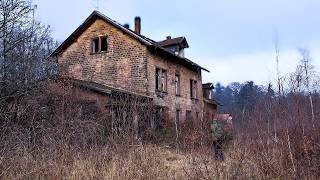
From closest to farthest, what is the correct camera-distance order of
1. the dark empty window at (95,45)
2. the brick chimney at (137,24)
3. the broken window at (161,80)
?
the broken window at (161,80) < the dark empty window at (95,45) < the brick chimney at (137,24)

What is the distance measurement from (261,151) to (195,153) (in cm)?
120

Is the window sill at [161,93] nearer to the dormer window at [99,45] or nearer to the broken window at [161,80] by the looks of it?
the broken window at [161,80]

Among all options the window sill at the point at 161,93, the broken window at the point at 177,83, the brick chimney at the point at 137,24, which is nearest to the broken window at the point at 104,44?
the window sill at the point at 161,93

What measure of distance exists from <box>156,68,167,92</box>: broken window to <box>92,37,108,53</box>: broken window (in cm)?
361

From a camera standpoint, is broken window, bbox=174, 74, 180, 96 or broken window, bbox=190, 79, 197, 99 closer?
broken window, bbox=174, 74, 180, 96

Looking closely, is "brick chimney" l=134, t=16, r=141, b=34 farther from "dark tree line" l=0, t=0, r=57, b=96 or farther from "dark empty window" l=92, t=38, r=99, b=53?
"dark tree line" l=0, t=0, r=57, b=96

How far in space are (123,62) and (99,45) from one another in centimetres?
223

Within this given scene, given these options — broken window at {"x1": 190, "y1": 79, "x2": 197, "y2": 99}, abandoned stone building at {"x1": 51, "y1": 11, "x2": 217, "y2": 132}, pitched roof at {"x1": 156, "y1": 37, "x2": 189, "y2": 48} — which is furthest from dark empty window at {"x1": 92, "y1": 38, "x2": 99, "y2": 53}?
broken window at {"x1": 190, "y1": 79, "x2": 197, "y2": 99}

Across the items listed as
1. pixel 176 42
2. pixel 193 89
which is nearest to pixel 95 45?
pixel 176 42

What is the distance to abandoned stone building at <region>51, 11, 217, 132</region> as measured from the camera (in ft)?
71.6

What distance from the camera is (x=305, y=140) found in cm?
623

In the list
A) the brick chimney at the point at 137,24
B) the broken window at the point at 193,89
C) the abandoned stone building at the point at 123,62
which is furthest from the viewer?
the broken window at the point at 193,89

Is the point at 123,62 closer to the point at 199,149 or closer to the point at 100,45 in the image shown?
the point at 100,45

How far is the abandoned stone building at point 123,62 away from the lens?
71.6 feet
